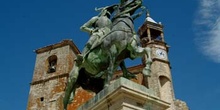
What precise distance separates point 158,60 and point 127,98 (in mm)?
19190

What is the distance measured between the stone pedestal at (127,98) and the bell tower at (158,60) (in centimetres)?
1627

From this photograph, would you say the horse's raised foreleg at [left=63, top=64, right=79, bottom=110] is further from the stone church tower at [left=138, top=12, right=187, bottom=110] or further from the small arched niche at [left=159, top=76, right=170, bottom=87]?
the small arched niche at [left=159, top=76, right=170, bottom=87]

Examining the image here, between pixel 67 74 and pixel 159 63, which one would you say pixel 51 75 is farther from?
pixel 159 63

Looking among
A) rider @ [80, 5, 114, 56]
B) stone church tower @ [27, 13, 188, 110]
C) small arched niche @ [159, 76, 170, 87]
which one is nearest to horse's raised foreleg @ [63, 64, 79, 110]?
rider @ [80, 5, 114, 56]

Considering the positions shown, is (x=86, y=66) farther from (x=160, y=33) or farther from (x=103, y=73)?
(x=160, y=33)

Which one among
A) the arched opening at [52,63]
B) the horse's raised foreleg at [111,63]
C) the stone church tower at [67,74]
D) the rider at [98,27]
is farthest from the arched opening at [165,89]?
the horse's raised foreleg at [111,63]

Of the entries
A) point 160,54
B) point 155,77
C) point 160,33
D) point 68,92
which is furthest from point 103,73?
point 160,33

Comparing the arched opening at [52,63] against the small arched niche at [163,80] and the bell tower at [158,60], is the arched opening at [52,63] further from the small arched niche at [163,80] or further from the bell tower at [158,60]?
the small arched niche at [163,80]

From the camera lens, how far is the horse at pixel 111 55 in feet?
18.5

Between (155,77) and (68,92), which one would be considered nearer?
(68,92)

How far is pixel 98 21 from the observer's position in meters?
6.79

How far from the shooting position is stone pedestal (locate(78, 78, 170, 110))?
4695 millimetres

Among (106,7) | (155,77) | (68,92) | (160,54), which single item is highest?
(160,54)

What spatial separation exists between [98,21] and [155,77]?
646 inches
